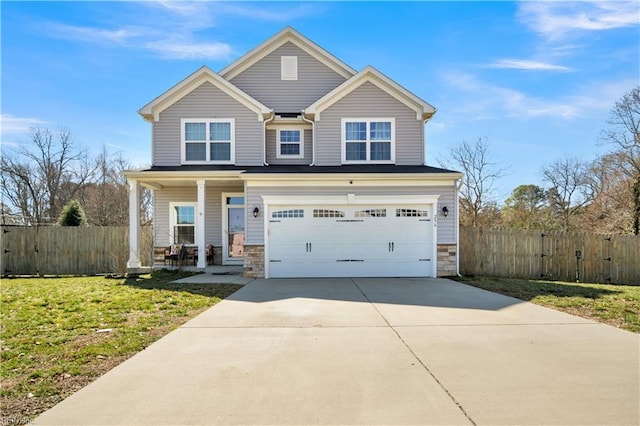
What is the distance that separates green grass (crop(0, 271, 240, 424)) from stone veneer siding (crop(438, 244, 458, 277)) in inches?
276

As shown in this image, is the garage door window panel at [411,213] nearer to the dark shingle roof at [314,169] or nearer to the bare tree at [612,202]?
the dark shingle roof at [314,169]

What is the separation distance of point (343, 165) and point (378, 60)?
5263 mm

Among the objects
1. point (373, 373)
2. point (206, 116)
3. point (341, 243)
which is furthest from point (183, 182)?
point (373, 373)

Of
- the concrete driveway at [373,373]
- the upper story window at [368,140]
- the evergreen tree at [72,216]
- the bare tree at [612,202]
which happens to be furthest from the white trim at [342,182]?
the bare tree at [612,202]

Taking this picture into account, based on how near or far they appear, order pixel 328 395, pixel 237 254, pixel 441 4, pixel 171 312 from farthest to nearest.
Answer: pixel 237 254 → pixel 441 4 → pixel 171 312 → pixel 328 395

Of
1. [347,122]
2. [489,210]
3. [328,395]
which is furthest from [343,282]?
[489,210]

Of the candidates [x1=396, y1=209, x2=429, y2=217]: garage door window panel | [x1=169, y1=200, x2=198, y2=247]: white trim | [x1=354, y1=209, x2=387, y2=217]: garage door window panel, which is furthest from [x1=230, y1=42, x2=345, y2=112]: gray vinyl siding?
[x1=396, y1=209, x2=429, y2=217]: garage door window panel

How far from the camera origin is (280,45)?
16.1 meters

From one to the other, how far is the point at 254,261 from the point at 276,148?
5.48 m

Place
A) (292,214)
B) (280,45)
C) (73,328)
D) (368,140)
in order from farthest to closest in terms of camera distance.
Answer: (280,45) → (368,140) → (292,214) → (73,328)

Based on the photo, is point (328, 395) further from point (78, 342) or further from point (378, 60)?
point (378, 60)

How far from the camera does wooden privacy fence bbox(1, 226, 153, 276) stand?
1438 centimetres

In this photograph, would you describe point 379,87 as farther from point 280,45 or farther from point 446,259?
point 446,259

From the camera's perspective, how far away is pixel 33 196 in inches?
1213
